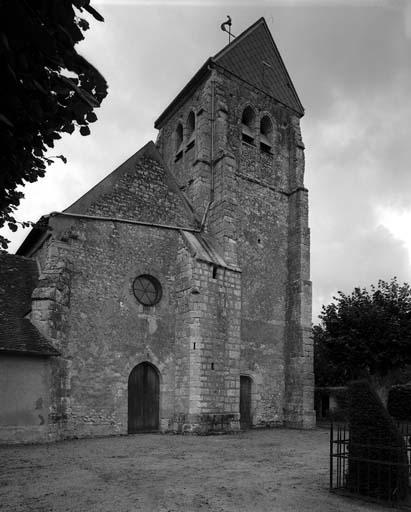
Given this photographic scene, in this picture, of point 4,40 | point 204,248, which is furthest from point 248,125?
point 4,40

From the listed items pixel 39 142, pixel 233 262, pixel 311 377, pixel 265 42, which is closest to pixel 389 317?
pixel 311 377

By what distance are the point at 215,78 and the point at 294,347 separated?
11.4 meters

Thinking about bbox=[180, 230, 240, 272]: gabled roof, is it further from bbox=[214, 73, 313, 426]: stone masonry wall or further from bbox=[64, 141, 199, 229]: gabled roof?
bbox=[214, 73, 313, 426]: stone masonry wall

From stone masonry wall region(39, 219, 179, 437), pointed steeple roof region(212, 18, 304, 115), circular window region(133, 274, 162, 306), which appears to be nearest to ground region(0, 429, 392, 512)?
stone masonry wall region(39, 219, 179, 437)

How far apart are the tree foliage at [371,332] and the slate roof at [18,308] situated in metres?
13.0

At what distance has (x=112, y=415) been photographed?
1434cm

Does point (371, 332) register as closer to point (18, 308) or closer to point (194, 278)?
point (194, 278)

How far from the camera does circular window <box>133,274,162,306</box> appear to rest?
1573cm

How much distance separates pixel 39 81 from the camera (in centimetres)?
325

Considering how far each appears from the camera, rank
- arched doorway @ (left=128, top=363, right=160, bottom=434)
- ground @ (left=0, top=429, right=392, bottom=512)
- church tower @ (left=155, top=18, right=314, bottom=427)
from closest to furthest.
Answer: ground @ (left=0, top=429, right=392, bottom=512)
arched doorway @ (left=128, top=363, right=160, bottom=434)
church tower @ (left=155, top=18, right=314, bottom=427)

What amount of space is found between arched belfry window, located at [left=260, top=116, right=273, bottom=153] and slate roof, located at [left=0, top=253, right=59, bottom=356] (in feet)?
35.5

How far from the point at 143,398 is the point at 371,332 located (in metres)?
10.5

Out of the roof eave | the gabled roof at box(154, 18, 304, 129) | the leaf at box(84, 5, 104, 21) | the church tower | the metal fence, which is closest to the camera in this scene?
→ the leaf at box(84, 5, 104, 21)

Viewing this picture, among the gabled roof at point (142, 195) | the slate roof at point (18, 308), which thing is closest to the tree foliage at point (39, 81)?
the slate roof at point (18, 308)
